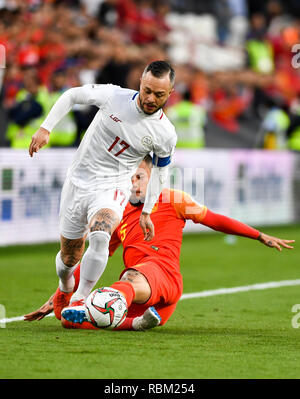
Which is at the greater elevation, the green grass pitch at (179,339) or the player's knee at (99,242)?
the player's knee at (99,242)

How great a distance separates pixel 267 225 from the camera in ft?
54.1

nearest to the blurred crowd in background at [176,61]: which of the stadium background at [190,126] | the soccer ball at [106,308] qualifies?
the stadium background at [190,126]

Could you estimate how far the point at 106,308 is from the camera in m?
5.80

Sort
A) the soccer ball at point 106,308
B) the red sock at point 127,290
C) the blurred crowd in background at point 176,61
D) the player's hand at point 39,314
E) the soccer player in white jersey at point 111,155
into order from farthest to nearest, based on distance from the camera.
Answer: the blurred crowd in background at point 176,61, the player's hand at point 39,314, the soccer player in white jersey at point 111,155, the red sock at point 127,290, the soccer ball at point 106,308

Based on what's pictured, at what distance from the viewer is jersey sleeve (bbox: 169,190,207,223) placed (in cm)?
666

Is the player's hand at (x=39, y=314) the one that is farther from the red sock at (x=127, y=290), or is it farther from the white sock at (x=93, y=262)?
the red sock at (x=127, y=290)

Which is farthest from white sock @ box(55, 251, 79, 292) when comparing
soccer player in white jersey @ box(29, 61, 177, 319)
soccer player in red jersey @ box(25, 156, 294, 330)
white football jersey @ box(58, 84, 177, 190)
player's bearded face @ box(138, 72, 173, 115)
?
player's bearded face @ box(138, 72, 173, 115)

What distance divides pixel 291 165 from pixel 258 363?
1204 centimetres

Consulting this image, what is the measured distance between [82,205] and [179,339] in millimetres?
1184

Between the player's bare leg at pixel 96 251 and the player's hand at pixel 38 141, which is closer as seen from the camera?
the player's hand at pixel 38 141

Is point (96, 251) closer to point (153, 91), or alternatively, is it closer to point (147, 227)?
point (147, 227)

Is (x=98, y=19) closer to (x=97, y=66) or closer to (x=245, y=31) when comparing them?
(x=97, y=66)

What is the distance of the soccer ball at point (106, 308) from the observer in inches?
229

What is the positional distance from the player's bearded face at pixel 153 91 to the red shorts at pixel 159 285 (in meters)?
1.06
